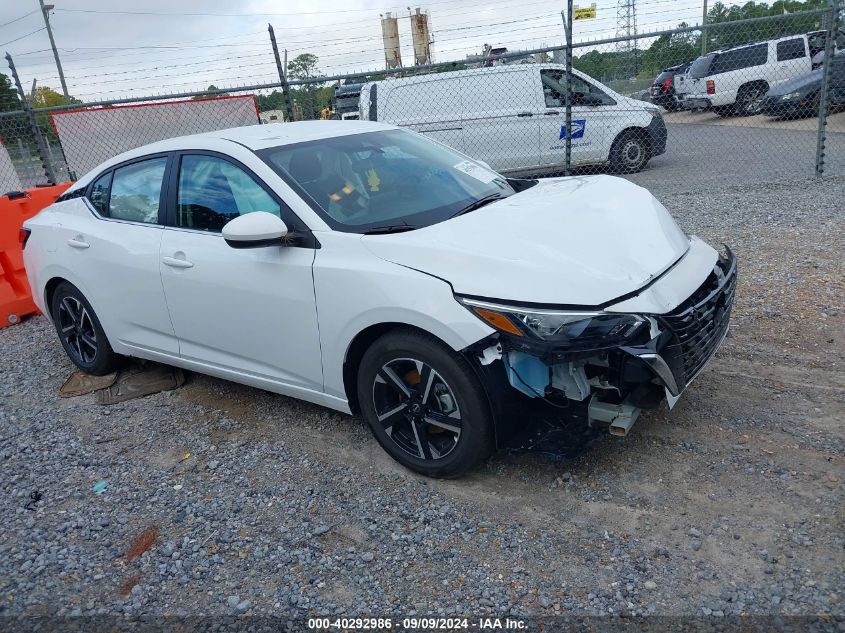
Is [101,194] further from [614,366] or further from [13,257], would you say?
[614,366]

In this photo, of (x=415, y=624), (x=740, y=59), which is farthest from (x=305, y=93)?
(x=740, y=59)

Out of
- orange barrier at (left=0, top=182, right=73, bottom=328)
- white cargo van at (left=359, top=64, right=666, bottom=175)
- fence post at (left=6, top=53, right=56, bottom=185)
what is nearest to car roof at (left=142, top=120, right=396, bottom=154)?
orange barrier at (left=0, top=182, right=73, bottom=328)

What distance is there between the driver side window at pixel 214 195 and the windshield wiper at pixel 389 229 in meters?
0.53

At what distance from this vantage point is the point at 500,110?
35.2 ft

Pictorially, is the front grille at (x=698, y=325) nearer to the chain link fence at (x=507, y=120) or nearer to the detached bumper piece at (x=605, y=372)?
the detached bumper piece at (x=605, y=372)

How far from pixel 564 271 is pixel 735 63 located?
16835mm

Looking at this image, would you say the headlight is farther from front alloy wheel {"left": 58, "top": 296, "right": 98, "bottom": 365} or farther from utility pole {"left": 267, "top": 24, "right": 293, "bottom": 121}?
utility pole {"left": 267, "top": 24, "right": 293, "bottom": 121}

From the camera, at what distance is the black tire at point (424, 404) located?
9.70 feet

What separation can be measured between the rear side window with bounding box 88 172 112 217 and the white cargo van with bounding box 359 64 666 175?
21.4 ft

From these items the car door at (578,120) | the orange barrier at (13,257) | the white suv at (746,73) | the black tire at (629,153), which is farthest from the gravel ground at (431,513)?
the white suv at (746,73)

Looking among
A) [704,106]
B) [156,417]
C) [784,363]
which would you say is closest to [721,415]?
[784,363]

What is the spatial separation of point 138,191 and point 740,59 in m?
16.7

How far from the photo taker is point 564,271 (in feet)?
9.36

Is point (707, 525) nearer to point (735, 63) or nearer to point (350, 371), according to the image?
point (350, 371)
